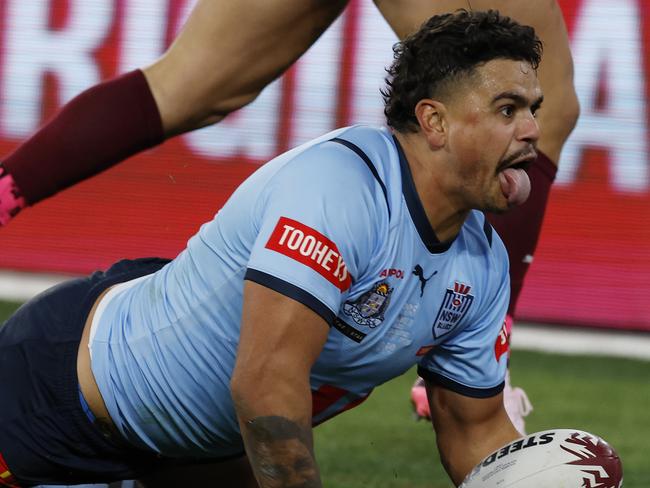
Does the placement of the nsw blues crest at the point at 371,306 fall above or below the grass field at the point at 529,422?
above

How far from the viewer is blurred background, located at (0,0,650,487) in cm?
708

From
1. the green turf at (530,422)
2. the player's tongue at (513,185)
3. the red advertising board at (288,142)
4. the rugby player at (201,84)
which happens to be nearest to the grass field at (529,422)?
the green turf at (530,422)

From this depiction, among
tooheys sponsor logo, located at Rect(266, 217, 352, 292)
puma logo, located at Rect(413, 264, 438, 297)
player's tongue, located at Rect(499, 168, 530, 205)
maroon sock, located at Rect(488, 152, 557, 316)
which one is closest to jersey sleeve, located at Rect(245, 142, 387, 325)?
tooheys sponsor logo, located at Rect(266, 217, 352, 292)

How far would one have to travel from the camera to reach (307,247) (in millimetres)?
2518

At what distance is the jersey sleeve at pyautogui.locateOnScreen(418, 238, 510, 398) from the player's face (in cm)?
29

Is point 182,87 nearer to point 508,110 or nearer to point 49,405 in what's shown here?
point 49,405

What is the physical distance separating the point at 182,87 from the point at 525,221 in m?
1.02

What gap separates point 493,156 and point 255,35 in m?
1.04

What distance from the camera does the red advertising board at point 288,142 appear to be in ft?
23.3

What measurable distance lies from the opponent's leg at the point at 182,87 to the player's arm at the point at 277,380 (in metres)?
1.10

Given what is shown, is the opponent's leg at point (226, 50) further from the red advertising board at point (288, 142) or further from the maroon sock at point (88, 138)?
the red advertising board at point (288, 142)

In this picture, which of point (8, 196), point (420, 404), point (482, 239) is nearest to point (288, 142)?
point (420, 404)

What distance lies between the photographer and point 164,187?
24.6ft

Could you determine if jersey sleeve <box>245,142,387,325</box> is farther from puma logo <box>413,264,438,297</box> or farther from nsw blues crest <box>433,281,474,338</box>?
nsw blues crest <box>433,281,474,338</box>
